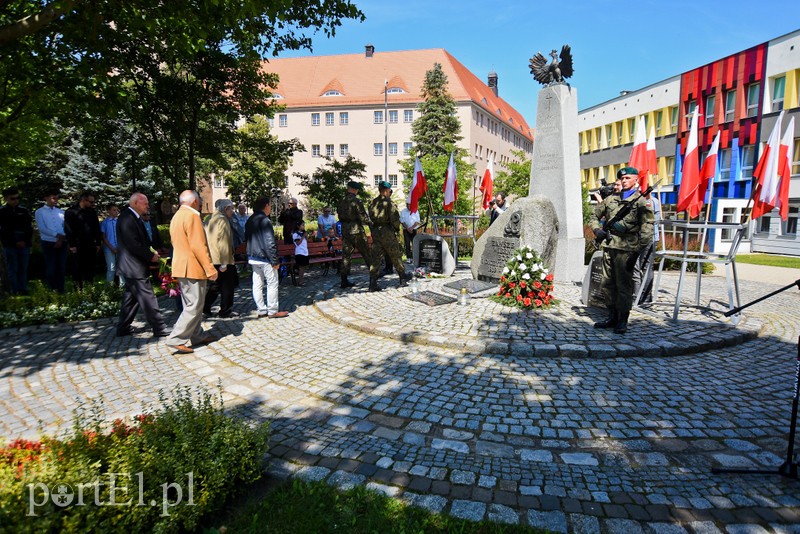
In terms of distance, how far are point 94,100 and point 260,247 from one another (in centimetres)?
390

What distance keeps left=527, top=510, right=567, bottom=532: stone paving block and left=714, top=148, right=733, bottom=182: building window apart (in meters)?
33.0

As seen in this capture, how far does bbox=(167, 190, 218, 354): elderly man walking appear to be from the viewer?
5855 millimetres

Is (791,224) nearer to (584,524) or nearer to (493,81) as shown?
(584,524)

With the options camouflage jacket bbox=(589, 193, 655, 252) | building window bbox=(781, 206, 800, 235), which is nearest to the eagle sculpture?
camouflage jacket bbox=(589, 193, 655, 252)

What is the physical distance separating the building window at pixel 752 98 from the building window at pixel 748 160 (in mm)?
2003

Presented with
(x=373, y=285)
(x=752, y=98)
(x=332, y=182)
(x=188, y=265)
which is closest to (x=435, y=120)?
(x=752, y=98)

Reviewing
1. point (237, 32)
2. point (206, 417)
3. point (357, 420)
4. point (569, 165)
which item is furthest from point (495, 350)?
point (237, 32)

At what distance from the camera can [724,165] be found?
2869 centimetres

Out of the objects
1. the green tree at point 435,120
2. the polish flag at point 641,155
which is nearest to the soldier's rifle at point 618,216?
the polish flag at point 641,155

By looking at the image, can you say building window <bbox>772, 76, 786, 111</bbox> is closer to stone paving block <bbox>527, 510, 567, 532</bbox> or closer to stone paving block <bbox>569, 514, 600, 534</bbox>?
stone paving block <bbox>569, 514, 600, 534</bbox>

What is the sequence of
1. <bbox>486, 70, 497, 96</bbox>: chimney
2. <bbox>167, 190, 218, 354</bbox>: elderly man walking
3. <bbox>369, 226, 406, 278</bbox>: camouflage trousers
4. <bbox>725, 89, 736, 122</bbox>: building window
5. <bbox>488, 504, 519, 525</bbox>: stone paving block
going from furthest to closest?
<bbox>486, 70, 497, 96</bbox>: chimney, <bbox>725, 89, 736, 122</bbox>: building window, <bbox>369, 226, 406, 278</bbox>: camouflage trousers, <bbox>167, 190, 218, 354</bbox>: elderly man walking, <bbox>488, 504, 519, 525</bbox>: stone paving block

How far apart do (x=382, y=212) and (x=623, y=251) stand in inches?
202

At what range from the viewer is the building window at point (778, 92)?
2470 cm

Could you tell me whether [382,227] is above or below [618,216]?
below
